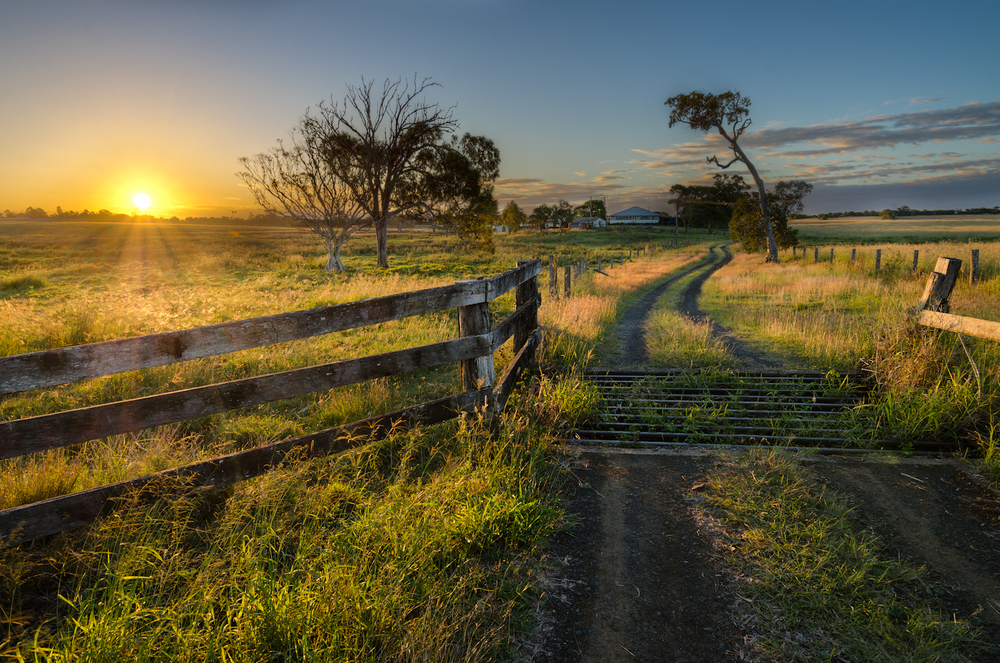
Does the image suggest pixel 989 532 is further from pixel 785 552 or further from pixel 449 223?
pixel 449 223

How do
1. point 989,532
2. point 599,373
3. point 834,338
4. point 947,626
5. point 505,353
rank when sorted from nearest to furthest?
point 947,626
point 989,532
point 505,353
point 599,373
point 834,338

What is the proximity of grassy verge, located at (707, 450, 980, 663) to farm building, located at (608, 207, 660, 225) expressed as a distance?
5639 inches

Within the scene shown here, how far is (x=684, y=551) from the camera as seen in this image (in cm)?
313

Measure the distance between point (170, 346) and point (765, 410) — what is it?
575 centimetres

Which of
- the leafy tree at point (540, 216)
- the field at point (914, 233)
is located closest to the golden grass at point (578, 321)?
the field at point (914, 233)

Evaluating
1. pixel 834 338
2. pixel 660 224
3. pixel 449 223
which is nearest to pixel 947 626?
pixel 834 338

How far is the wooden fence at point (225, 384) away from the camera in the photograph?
8.57 ft

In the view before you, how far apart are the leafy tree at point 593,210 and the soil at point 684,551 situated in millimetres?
142157

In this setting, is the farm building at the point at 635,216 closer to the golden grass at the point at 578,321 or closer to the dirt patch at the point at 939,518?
the golden grass at the point at 578,321

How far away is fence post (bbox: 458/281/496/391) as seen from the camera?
429 cm

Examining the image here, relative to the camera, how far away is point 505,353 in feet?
21.5

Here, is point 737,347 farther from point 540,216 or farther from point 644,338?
point 540,216

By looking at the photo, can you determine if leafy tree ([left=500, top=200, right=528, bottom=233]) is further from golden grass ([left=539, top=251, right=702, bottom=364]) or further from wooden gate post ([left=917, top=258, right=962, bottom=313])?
wooden gate post ([left=917, top=258, right=962, bottom=313])

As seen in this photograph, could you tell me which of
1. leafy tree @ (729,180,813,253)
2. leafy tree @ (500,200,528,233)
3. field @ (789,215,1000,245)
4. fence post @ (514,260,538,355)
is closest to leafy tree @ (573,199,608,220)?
leafy tree @ (500,200,528,233)
